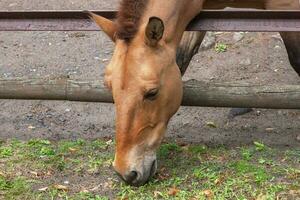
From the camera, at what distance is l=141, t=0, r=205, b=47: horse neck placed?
172 inches

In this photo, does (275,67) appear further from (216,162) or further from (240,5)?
(216,162)

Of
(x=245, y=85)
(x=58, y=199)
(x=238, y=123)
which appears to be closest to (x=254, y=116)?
(x=238, y=123)

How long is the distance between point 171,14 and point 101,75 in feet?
8.54

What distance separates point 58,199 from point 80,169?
17.0 inches

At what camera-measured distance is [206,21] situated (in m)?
4.70

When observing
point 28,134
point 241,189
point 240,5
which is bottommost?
point 28,134

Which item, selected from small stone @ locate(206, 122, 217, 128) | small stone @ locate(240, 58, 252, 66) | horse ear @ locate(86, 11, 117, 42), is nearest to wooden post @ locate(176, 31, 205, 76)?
small stone @ locate(206, 122, 217, 128)

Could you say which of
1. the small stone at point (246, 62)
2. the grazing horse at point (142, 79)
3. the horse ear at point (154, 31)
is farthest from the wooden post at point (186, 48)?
the small stone at point (246, 62)

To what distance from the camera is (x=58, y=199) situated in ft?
14.1

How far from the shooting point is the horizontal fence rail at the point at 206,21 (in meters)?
4.49

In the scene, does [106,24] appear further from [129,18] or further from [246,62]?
[246,62]

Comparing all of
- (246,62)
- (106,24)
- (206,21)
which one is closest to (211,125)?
(206,21)

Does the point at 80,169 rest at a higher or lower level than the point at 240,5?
lower

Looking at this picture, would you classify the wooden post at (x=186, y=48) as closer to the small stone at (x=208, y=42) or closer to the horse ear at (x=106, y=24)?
the horse ear at (x=106, y=24)
